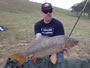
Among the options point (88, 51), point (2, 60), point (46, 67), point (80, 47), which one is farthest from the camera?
point (80, 47)

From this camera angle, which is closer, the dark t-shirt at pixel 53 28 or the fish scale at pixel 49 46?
the fish scale at pixel 49 46

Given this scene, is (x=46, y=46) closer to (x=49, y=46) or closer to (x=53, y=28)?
(x=49, y=46)

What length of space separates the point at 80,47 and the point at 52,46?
12.3ft

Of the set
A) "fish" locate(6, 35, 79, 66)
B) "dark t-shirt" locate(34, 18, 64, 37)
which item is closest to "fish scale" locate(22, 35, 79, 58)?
"fish" locate(6, 35, 79, 66)

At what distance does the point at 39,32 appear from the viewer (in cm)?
305

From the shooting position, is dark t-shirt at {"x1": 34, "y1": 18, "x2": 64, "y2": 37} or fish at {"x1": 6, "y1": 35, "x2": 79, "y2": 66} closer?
fish at {"x1": 6, "y1": 35, "x2": 79, "y2": 66}

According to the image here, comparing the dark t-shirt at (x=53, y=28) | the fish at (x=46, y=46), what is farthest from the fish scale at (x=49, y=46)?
the dark t-shirt at (x=53, y=28)

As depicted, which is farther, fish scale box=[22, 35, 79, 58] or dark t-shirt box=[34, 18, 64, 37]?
dark t-shirt box=[34, 18, 64, 37]

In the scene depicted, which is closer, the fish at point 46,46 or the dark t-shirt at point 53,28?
the fish at point 46,46

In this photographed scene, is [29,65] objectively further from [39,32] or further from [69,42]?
[69,42]

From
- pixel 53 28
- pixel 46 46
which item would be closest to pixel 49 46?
pixel 46 46

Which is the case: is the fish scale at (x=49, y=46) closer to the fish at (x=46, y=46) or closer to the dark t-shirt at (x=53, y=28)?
the fish at (x=46, y=46)

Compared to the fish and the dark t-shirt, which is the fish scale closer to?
the fish

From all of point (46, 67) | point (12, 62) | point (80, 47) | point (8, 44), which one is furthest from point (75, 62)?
point (8, 44)
